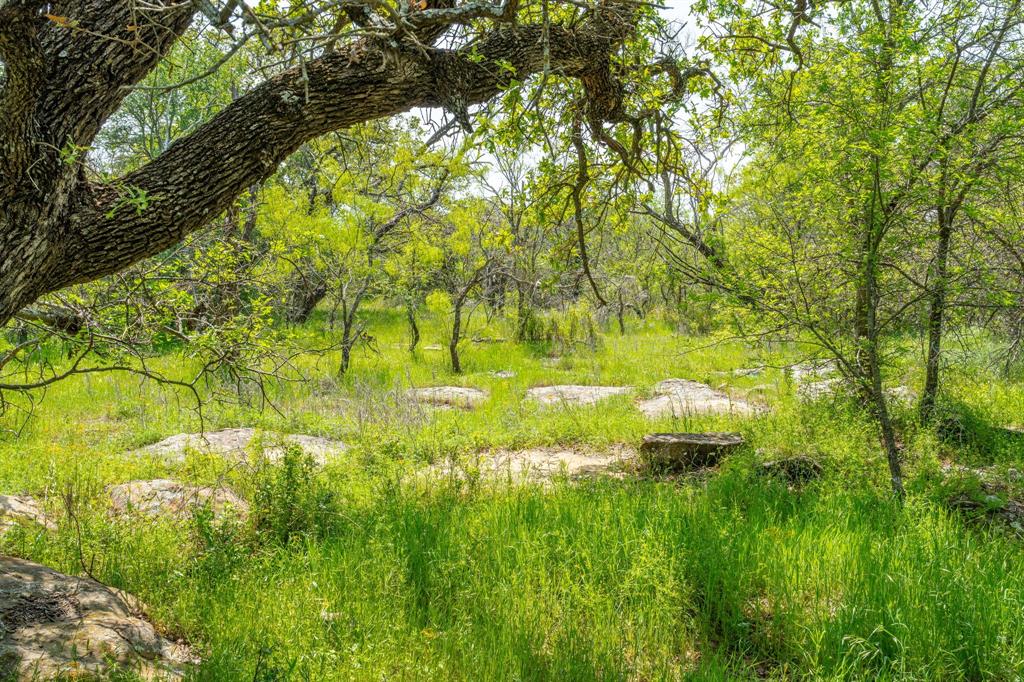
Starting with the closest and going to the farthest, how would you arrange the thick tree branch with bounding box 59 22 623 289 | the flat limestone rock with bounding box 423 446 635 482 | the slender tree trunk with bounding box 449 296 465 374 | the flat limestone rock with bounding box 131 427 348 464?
the thick tree branch with bounding box 59 22 623 289
the flat limestone rock with bounding box 423 446 635 482
the flat limestone rock with bounding box 131 427 348 464
the slender tree trunk with bounding box 449 296 465 374

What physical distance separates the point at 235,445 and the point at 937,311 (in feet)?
24.5

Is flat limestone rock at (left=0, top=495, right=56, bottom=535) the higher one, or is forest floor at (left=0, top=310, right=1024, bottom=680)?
flat limestone rock at (left=0, top=495, right=56, bottom=535)

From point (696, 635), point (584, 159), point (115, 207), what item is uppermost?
point (584, 159)

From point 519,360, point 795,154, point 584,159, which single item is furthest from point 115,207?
point 519,360

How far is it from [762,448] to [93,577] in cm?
578

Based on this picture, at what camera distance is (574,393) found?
10.1m

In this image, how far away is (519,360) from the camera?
43.7ft

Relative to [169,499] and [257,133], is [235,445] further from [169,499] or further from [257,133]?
[257,133]

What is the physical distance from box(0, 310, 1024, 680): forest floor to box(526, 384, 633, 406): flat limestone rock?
7.00 feet

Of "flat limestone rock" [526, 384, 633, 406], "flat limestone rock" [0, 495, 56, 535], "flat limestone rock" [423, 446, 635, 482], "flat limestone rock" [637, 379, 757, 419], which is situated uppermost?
"flat limestone rock" [0, 495, 56, 535]

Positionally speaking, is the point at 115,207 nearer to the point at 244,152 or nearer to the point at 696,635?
the point at 244,152

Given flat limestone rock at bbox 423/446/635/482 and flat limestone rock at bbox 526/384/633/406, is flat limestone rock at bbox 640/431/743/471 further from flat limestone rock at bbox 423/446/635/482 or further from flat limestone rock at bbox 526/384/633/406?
flat limestone rock at bbox 526/384/633/406

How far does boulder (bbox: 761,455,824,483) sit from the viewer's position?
Result: 548cm

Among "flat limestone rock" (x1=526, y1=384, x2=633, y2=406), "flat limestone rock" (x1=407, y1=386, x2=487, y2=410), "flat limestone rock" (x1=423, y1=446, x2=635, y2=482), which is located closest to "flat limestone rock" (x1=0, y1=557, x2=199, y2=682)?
"flat limestone rock" (x1=423, y1=446, x2=635, y2=482)
